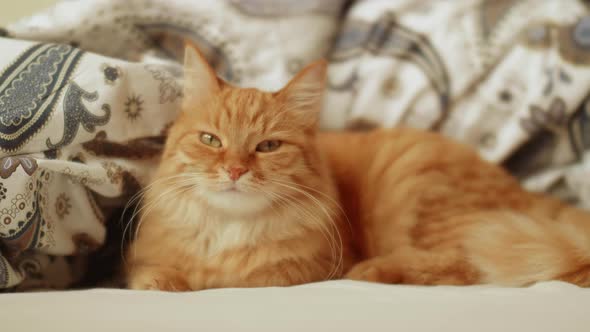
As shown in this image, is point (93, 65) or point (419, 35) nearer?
point (93, 65)

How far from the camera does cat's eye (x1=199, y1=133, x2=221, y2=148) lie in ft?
4.33

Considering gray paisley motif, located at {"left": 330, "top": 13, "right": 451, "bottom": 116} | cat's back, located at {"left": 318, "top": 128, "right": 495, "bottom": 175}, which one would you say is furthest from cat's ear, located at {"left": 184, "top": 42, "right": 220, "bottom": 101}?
gray paisley motif, located at {"left": 330, "top": 13, "right": 451, "bottom": 116}

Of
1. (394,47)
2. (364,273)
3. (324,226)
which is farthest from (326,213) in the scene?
(394,47)

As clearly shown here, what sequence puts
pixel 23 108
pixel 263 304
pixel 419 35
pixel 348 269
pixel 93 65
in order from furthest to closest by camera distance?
pixel 419 35 < pixel 348 269 < pixel 93 65 < pixel 23 108 < pixel 263 304

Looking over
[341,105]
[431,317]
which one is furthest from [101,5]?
[431,317]

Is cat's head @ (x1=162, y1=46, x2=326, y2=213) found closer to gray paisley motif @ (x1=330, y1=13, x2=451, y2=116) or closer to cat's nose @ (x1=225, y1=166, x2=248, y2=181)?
cat's nose @ (x1=225, y1=166, x2=248, y2=181)

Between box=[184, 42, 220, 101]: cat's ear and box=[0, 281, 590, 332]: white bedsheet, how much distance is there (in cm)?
56


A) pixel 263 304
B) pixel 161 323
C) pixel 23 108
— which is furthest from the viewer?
→ pixel 23 108

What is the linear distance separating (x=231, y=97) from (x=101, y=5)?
1.88ft

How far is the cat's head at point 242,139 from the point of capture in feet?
4.02

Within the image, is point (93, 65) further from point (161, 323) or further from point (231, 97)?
point (161, 323)

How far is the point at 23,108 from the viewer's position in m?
1.18

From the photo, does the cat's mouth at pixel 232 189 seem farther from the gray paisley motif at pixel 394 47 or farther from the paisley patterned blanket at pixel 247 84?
the gray paisley motif at pixel 394 47

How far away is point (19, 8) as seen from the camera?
79.6 inches
